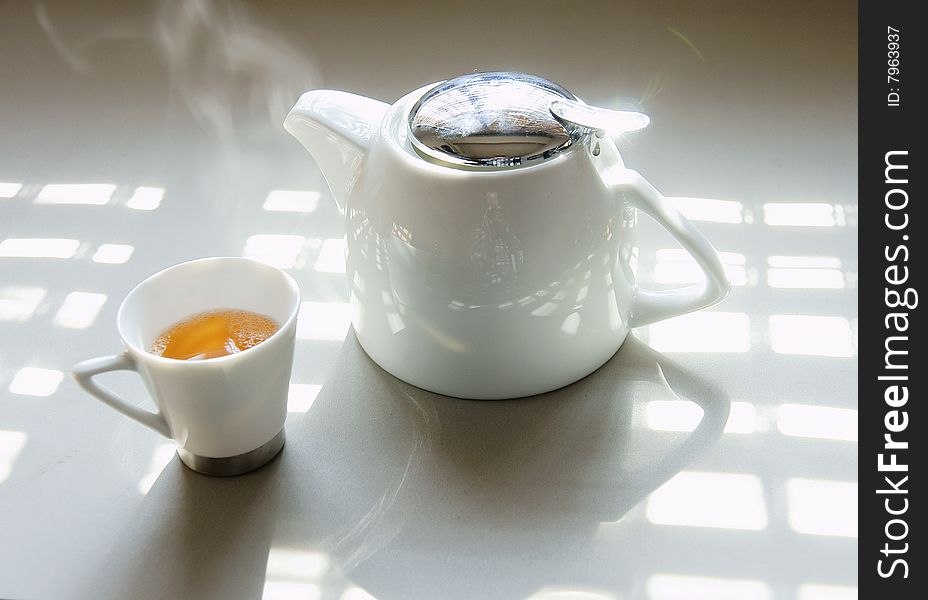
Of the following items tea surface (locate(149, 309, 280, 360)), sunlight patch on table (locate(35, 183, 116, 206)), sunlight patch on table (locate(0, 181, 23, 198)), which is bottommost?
tea surface (locate(149, 309, 280, 360))

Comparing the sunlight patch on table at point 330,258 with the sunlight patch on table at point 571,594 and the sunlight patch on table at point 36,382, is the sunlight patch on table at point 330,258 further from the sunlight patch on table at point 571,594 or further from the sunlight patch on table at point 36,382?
the sunlight patch on table at point 571,594

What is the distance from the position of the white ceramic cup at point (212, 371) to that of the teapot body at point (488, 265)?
0.24 ft

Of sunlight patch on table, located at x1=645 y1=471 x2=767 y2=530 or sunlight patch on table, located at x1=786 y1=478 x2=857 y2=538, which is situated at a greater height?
sunlight patch on table, located at x1=645 y1=471 x2=767 y2=530

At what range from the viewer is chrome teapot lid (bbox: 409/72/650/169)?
0.62 metres

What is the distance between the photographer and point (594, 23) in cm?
118

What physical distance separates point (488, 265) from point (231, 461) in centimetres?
19

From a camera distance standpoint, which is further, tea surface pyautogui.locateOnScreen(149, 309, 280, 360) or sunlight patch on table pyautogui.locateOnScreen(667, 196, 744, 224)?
sunlight patch on table pyautogui.locateOnScreen(667, 196, 744, 224)

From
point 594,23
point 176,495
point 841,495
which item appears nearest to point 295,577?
point 176,495

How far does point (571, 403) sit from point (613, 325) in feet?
0.19

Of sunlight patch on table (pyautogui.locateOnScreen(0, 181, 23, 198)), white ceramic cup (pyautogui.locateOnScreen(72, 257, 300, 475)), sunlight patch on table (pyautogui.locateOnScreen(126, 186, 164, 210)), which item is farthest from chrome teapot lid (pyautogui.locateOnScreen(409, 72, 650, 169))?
sunlight patch on table (pyautogui.locateOnScreen(0, 181, 23, 198))

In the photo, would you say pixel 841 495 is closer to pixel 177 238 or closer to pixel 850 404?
pixel 850 404

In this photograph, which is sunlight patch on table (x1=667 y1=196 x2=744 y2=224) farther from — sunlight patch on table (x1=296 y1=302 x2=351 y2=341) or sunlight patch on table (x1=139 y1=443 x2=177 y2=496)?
sunlight patch on table (x1=139 y1=443 x2=177 y2=496)

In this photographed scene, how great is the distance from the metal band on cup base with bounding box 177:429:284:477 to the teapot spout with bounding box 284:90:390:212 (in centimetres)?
18

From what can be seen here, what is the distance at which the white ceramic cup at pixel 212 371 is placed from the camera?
1.85ft
